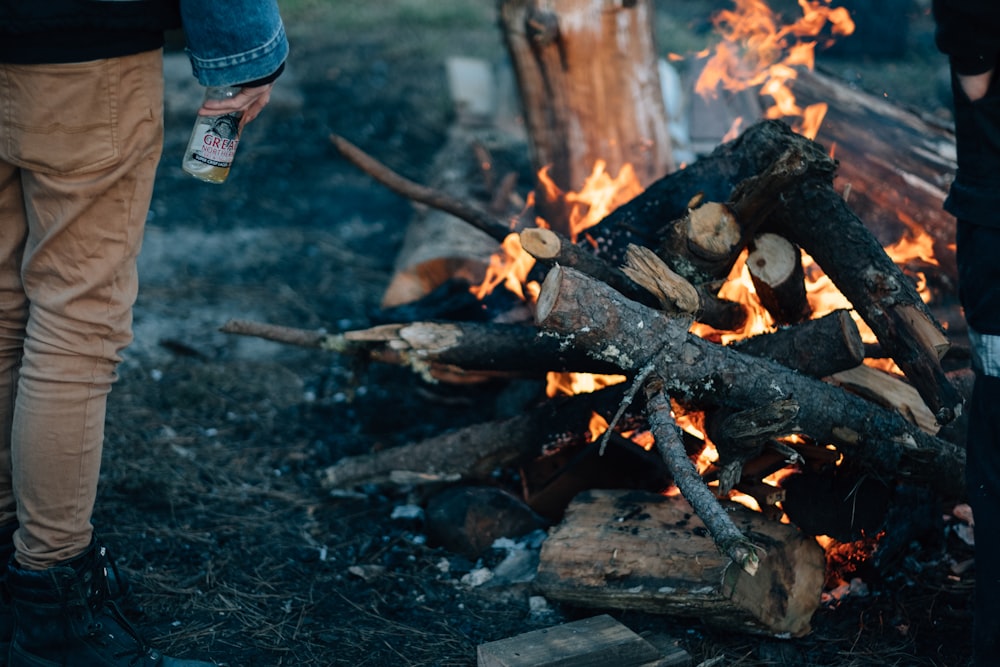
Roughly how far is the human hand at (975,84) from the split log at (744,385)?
37.9 inches

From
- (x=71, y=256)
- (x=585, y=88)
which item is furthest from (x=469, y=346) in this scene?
(x=585, y=88)

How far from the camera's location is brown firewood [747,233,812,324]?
9.61 ft

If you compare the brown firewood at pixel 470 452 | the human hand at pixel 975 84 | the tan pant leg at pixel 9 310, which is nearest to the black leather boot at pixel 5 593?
the tan pant leg at pixel 9 310

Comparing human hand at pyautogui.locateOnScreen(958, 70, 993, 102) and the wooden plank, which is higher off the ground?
human hand at pyautogui.locateOnScreen(958, 70, 993, 102)

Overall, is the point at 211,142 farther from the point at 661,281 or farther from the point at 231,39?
the point at 661,281

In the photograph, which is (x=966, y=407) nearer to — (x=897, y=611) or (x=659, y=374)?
(x=897, y=611)

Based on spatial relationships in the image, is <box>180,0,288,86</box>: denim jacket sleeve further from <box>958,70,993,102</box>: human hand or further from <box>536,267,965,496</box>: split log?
<box>958,70,993,102</box>: human hand

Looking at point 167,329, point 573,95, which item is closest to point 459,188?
point 573,95

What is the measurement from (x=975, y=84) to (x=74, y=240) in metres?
2.13

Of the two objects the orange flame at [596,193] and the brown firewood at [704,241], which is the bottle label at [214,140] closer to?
the brown firewood at [704,241]

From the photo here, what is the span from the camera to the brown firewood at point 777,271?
2930mm

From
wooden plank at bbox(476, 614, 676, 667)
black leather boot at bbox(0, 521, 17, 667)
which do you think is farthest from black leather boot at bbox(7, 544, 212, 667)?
wooden plank at bbox(476, 614, 676, 667)

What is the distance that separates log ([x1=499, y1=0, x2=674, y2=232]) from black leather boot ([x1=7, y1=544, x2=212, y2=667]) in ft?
8.81

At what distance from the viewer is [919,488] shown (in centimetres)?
283
